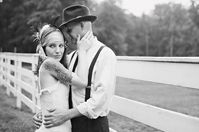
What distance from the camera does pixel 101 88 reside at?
1880mm

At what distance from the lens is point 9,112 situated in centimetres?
580

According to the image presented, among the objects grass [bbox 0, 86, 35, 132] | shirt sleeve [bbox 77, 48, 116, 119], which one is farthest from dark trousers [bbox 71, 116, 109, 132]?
grass [bbox 0, 86, 35, 132]

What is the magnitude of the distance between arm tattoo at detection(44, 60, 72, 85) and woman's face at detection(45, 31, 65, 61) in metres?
0.08

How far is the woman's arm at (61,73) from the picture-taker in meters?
1.96

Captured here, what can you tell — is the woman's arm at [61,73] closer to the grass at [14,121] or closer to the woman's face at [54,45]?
the woman's face at [54,45]

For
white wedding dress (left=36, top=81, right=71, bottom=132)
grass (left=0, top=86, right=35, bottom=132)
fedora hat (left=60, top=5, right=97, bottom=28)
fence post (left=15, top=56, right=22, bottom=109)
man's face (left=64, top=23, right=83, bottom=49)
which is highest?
fedora hat (left=60, top=5, right=97, bottom=28)

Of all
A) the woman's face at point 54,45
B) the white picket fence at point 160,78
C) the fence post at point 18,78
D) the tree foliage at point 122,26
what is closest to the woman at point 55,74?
the woman's face at point 54,45

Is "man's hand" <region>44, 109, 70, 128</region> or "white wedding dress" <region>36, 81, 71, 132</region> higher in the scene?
"white wedding dress" <region>36, 81, 71, 132</region>

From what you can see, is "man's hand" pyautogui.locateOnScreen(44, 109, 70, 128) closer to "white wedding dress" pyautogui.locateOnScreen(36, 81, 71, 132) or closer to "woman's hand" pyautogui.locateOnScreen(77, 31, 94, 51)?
"white wedding dress" pyautogui.locateOnScreen(36, 81, 71, 132)

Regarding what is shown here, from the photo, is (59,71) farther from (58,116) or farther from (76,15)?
(76,15)

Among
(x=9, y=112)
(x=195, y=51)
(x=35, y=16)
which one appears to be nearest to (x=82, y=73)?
(x=9, y=112)

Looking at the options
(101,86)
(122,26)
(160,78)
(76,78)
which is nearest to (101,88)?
(101,86)

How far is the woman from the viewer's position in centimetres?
199

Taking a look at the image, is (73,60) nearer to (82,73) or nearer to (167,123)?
(82,73)
